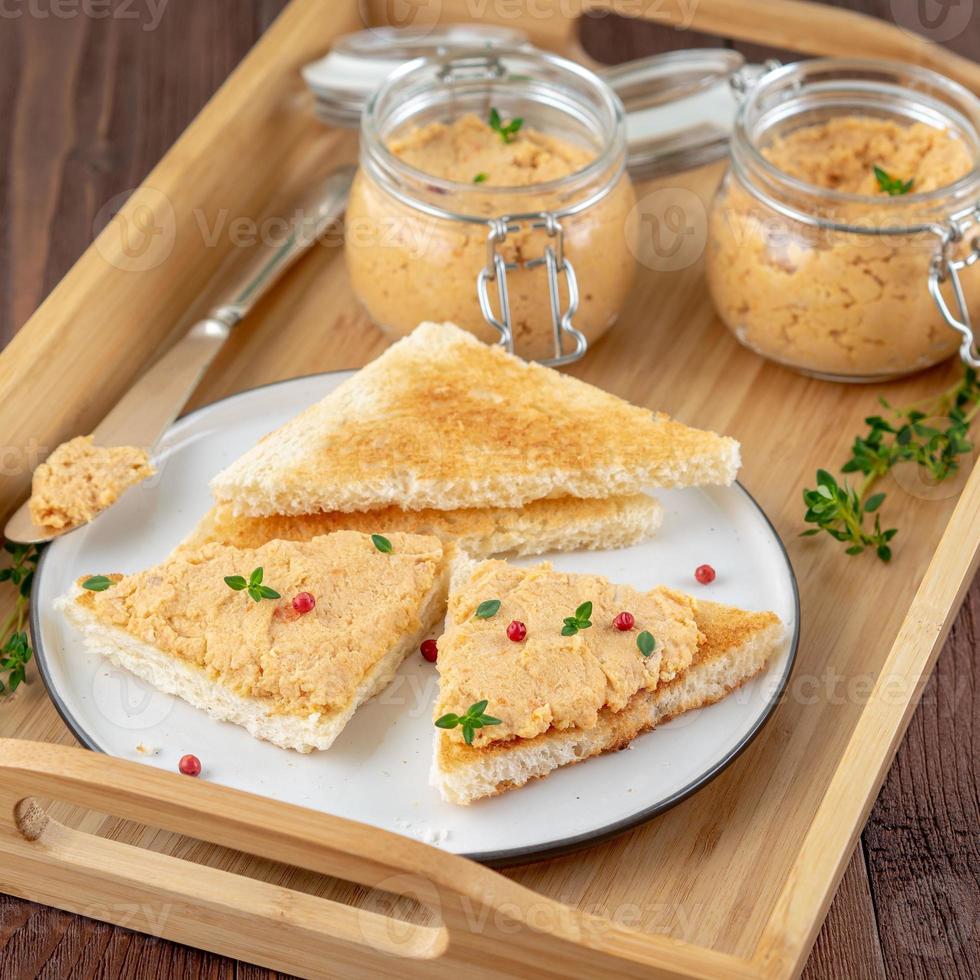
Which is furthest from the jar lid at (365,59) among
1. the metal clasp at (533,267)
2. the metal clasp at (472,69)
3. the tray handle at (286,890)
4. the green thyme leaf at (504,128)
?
the tray handle at (286,890)

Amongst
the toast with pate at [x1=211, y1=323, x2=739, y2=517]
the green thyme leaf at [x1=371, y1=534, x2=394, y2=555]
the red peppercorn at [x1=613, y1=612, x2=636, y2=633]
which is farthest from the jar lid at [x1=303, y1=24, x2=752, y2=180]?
the red peppercorn at [x1=613, y1=612, x2=636, y2=633]

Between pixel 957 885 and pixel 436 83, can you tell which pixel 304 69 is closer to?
pixel 436 83

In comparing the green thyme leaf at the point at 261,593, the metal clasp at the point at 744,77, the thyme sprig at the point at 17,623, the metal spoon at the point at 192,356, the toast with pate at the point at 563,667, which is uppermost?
the metal clasp at the point at 744,77

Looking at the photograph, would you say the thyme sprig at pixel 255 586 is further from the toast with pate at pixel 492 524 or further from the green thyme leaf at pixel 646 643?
the green thyme leaf at pixel 646 643

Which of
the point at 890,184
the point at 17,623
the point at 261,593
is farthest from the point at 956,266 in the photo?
the point at 17,623

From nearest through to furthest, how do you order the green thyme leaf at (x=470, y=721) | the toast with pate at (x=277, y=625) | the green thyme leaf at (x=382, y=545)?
the green thyme leaf at (x=470, y=721)
the toast with pate at (x=277, y=625)
the green thyme leaf at (x=382, y=545)

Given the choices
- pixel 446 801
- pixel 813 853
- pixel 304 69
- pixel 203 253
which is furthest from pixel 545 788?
pixel 304 69

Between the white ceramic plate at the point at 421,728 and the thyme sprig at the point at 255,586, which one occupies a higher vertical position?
the thyme sprig at the point at 255,586
